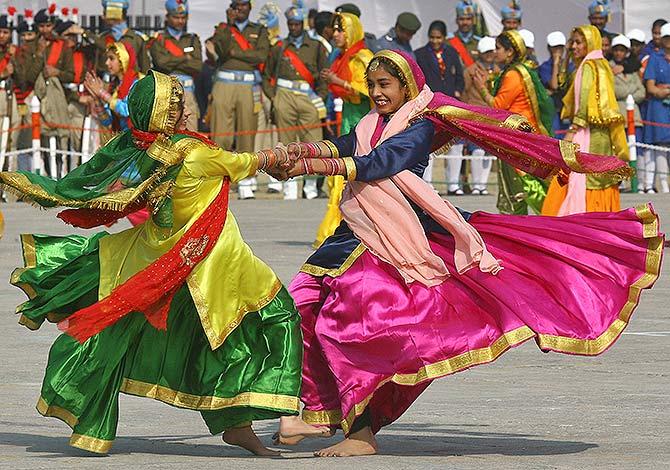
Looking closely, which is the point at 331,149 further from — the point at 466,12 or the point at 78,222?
the point at 466,12

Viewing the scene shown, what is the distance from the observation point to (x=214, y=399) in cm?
803

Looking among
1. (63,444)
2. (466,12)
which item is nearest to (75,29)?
(466,12)

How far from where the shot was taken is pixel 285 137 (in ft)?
77.4

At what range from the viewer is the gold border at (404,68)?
27.6ft

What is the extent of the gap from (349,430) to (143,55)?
15092 mm

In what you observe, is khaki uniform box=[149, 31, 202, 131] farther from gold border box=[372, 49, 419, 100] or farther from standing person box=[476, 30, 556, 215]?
gold border box=[372, 49, 419, 100]

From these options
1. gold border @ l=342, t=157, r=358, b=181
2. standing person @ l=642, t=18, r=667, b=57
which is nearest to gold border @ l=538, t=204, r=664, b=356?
gold border @ l=342, t=157, r=358, b=181

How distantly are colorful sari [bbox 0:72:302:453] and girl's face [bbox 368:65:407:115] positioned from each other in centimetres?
69

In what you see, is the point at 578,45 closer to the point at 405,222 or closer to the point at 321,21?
the point at 405,222

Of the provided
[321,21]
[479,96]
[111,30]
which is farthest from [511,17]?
[111,30]

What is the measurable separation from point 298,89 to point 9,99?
342 cm

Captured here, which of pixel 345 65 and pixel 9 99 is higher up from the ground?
pixel 345 65

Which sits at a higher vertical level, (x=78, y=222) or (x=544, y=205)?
(x=78, y=222)

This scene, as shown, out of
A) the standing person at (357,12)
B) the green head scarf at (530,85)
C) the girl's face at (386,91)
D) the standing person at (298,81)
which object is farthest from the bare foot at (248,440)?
the standing person at (298,81)
